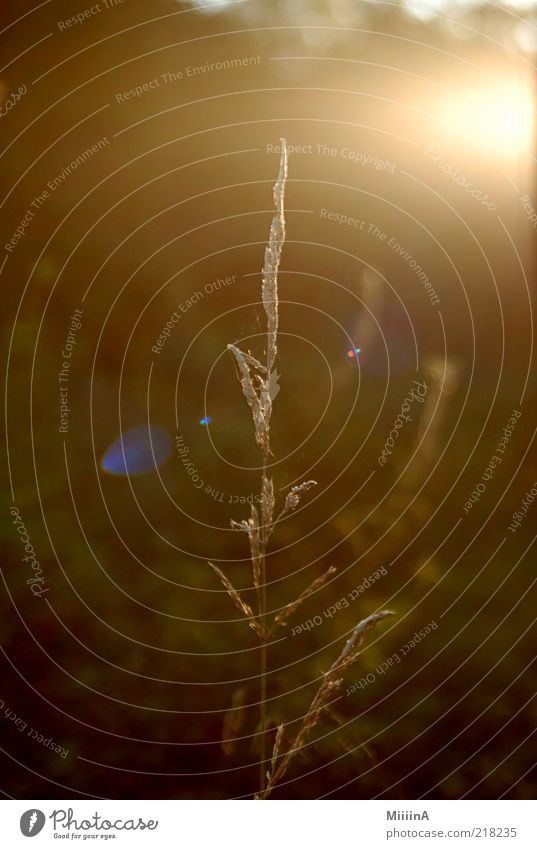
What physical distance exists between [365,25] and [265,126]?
0.20m

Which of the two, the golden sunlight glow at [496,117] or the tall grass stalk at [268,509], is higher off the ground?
the golden sunlight glow at [496,117]

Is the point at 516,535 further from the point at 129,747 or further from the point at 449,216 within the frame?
the point at 129,747
